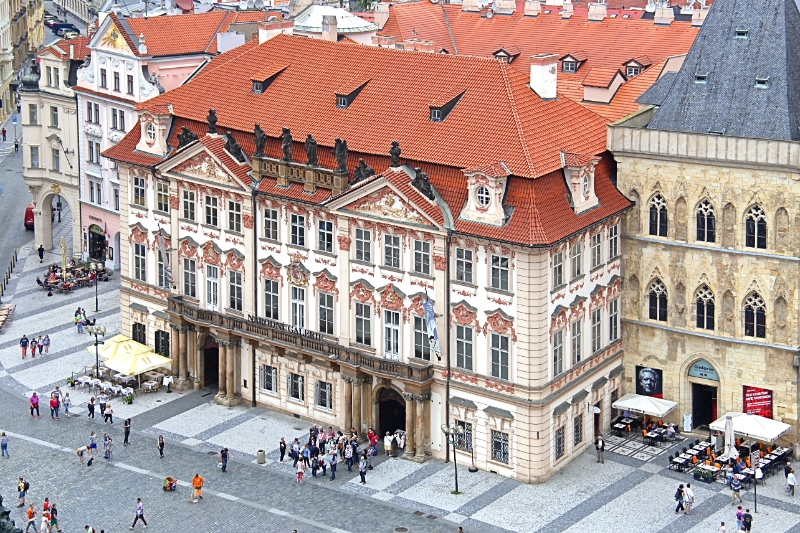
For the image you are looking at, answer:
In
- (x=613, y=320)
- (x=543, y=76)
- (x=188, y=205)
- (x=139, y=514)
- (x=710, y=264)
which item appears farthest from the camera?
(x=188, y=205)

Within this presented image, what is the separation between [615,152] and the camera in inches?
4377

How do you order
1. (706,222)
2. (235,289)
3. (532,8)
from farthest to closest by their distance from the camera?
1. (532,8)
2. (235,289)
3. (706,222)

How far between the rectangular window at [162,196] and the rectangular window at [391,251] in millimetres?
20164

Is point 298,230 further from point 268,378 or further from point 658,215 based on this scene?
point 658,215

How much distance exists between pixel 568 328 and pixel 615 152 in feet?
39.3

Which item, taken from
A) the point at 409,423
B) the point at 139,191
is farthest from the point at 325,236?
the point at 139,191

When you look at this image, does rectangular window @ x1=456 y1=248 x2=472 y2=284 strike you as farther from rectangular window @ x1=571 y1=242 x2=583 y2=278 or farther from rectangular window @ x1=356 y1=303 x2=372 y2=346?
rectangular window @ x1=356 y1=303 x2=372 y2=346

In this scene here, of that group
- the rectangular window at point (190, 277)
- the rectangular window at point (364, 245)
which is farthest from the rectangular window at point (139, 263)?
the rectangular window at point (364, 245)

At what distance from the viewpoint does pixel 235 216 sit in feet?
386

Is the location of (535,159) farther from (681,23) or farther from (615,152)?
(681,23)

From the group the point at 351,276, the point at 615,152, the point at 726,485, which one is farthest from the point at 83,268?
the point at 726,485

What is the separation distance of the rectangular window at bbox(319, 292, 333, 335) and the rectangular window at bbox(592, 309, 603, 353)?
16.4 meters

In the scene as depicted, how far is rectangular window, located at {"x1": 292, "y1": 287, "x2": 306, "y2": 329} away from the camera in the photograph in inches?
4513

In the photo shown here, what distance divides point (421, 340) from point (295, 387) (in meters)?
12.3
